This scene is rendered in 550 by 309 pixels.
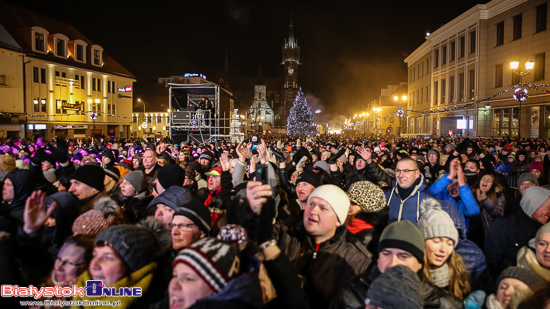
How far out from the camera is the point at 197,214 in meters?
3.14

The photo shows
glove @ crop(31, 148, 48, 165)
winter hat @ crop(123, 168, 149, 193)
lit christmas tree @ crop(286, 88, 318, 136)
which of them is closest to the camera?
winter hat @ crop(123, 168, 149, 193)

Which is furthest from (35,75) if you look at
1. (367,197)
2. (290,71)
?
(290,71)

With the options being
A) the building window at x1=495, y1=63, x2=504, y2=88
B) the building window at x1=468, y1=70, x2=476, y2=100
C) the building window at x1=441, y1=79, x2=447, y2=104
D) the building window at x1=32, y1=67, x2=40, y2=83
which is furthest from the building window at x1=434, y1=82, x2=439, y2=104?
the building window at x1=32, y1=67, x2=40, y2=83

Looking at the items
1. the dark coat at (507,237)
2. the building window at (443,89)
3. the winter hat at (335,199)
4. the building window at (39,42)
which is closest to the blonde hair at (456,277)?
the winter hat at (335,199)

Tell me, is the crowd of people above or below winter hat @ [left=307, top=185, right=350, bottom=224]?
below

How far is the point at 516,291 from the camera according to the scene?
2.55 m

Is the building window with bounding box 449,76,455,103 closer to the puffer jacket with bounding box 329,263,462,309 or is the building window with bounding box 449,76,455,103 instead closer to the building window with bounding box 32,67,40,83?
the puffer jacket with bounding box 329,263,462,309

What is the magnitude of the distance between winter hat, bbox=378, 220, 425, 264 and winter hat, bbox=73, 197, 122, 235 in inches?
91.1

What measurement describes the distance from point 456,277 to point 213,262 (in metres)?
2.12

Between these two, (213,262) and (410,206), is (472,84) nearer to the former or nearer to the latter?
(410,206)

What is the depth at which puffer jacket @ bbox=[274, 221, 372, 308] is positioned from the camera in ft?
10.1

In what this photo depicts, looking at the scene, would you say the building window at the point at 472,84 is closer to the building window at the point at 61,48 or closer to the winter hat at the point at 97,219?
the winter hat at the point at 97,219

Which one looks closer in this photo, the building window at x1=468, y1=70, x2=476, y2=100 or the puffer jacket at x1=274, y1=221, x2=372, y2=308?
the puffer jacket at x1=274, y1=221, x2=372, y2=308

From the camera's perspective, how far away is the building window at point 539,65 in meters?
25.5
